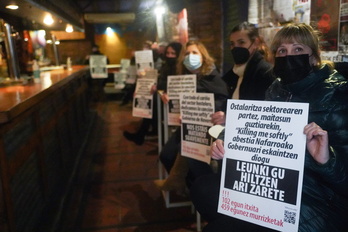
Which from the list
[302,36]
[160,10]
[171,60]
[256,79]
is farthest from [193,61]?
[160,10]

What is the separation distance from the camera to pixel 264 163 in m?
1.43

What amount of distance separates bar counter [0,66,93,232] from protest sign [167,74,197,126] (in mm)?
1128

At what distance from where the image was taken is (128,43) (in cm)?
1419

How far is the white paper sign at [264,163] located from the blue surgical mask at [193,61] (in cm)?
154

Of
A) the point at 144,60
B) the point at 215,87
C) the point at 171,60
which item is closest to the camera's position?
the point at 215,87

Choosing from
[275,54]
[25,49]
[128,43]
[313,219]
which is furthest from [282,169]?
[128,43]

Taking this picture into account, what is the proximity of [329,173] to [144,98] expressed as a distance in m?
2.99

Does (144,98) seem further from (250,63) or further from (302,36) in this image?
(302,36)

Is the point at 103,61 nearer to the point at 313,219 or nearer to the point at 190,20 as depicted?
the point at 190,20

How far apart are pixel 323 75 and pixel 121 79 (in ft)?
29.2

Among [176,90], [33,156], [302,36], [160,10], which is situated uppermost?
[160,10]

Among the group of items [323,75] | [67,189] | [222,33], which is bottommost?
[67,189]

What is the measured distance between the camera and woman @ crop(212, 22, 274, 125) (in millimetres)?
2322

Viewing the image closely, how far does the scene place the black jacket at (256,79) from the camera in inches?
90.7
